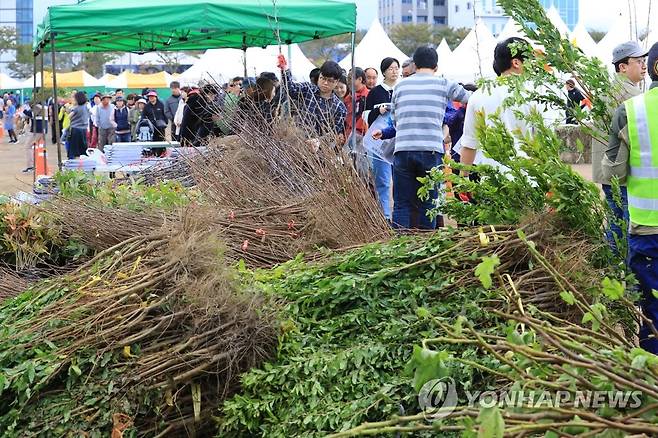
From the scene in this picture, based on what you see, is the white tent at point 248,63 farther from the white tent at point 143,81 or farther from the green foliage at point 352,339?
the white tent at point 143,81

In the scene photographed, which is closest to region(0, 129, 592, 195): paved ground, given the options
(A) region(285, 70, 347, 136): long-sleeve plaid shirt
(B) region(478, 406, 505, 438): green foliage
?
(A) region(285, 70, 347, 136): long-sleeve plaid shirt

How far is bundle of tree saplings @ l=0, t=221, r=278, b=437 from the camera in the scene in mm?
3303

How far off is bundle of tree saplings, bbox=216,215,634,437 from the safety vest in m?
0.48

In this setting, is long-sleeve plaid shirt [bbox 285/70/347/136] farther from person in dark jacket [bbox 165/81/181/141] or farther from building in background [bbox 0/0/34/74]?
building in background [bbox 0/0/34/74]

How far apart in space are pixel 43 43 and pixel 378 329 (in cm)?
781

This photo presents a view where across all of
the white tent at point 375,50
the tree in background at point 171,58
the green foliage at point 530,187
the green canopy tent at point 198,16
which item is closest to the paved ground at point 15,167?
the green canopy tent at point 198,16

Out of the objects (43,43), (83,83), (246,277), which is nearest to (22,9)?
(83,83)

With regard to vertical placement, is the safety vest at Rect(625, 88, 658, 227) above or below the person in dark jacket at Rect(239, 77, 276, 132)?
below

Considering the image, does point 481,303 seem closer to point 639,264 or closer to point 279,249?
point 639,264

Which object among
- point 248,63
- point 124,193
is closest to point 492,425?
point 124,193

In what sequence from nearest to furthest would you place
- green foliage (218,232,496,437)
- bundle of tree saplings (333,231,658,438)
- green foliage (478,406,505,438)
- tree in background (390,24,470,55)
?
green foliage (478,406,505,438), bundle of tree saplings (333,231,658,438), green foliage (218,232,496,437), tree in background (390,24,470,55)

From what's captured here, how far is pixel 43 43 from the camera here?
9.99 metres

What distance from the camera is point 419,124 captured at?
6.71 metres

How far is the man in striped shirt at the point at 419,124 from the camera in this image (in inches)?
264
